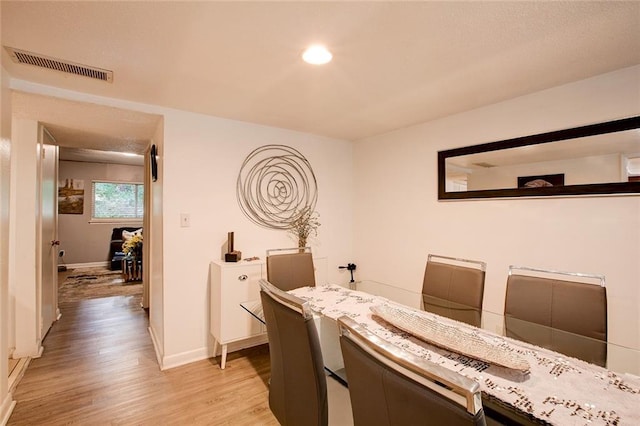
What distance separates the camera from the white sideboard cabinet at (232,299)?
2514 millimetres

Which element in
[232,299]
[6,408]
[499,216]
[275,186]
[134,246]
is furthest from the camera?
[134,246]

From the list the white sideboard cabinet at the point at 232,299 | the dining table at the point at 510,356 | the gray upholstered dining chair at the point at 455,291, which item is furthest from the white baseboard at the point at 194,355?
the gray upholstered dining chair at the point at 455,291

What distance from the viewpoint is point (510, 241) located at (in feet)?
7.60

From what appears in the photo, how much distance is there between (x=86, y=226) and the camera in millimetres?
6879

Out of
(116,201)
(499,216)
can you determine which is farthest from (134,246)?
(499,216)

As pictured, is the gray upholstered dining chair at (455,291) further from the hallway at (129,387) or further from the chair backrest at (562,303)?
the hallway at (129,387)

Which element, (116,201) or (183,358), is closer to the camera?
(183,358)

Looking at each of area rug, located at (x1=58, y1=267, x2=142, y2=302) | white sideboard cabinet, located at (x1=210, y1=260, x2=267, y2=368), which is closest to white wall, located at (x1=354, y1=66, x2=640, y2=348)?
white sideboard cabinet, located at (x1=210, y1=260, x2=267, y2=368)

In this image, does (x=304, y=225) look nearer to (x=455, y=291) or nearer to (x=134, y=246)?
(x=455, y=291)

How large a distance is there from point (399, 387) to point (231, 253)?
2.23 m

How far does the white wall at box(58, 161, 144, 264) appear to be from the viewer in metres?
6.66

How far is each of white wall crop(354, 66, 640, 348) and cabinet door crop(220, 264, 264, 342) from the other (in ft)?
4.86

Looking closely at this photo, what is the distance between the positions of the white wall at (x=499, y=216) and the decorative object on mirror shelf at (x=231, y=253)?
1562 mm

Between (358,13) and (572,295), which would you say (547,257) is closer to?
(572,295)
